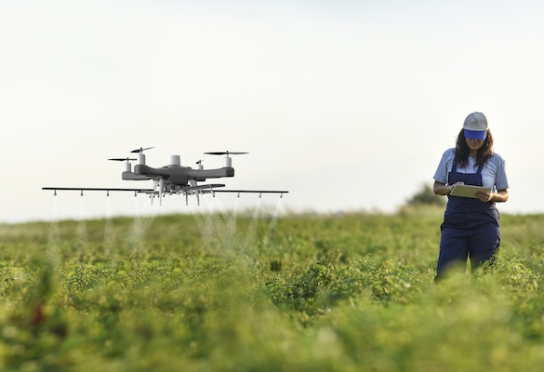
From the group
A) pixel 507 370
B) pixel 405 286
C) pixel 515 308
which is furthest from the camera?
pixel 405 286

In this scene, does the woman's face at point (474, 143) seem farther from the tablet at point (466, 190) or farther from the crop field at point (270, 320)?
the crop field at point (270, 320)

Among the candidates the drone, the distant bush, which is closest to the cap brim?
the drone

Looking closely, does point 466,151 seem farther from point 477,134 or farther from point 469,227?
point 469,227

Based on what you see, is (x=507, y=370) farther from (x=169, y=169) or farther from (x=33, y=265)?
(x=33, y=265)

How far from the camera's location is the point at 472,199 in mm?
7285

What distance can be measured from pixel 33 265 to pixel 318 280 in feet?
18.6

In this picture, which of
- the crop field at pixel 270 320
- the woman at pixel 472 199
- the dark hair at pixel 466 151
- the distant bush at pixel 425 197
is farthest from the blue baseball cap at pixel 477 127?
the distant bush at pixel 425 197

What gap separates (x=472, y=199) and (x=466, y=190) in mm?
242

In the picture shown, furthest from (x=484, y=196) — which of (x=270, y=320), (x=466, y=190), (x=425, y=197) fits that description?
(x=425, y=197)

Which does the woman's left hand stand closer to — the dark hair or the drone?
the dark hair

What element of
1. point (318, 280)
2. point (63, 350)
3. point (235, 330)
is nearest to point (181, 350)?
point (235, 330)

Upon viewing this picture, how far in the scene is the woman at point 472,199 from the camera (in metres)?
7.27

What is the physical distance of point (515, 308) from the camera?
230 inches

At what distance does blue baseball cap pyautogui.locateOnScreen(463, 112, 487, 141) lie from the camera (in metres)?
7.24
